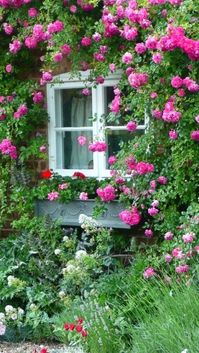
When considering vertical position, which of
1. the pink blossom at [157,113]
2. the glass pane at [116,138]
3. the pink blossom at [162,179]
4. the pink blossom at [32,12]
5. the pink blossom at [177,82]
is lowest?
the pink blossom at [162,179]

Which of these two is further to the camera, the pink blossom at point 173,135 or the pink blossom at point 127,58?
the pink blossom at point 127,58

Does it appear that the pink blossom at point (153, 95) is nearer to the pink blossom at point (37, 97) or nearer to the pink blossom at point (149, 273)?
the pink blossom at point (149, 273)

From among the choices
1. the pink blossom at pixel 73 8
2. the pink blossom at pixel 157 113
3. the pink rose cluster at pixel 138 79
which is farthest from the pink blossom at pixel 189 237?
the pink blossom at pixel 73 8

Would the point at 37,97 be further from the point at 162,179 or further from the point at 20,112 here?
the point at 162,179

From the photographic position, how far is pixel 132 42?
6.41 meters

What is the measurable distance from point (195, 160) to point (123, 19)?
52.3 inches

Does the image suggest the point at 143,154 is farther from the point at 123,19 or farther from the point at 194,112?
the point at 123,19

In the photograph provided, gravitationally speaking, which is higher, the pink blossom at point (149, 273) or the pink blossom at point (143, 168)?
the pink blossom at point (143, 168)

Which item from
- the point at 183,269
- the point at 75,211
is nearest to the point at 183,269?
the point at 183,269

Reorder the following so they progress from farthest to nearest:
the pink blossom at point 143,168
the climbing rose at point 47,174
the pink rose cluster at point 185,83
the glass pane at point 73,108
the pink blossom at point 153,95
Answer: the glass pane at point 73,108 < the climbing rose at point 47,174 < the pink blossom at point 143,168 < the pink blossom at point 153,95 < the pink rose cluster at point 185,83

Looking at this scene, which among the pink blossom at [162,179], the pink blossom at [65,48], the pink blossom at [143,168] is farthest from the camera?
the pink blossom at [65,48]

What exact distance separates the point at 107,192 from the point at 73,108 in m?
1.33

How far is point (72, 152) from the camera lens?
7398 mm

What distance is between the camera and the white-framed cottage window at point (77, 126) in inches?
277
